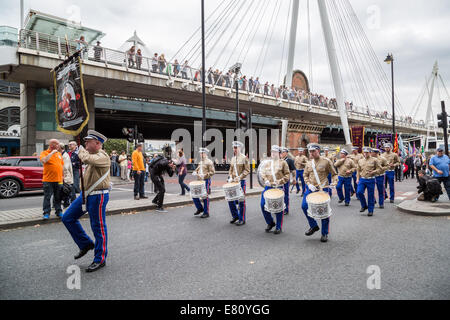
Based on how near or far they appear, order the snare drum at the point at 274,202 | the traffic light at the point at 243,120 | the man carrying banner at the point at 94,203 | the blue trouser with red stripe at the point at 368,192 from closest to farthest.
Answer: the man carrying banner at the point at 94,203 → the snare drum at the point at 274,202 → the blue trouser with red stripe at the point at 368,192 → the traffic light at the point at 243,120

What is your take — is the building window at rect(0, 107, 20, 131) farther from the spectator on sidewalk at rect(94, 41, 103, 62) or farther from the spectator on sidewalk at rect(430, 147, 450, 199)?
the spectator on sidewalk at rect(430, 147, 450, 199)

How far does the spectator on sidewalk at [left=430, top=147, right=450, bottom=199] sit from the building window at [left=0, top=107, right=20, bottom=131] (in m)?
41.3

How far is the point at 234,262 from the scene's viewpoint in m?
4.24

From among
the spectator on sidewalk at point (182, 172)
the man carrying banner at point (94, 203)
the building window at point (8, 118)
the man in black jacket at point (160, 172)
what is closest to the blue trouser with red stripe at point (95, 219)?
the man carrying banner at point (94, 203)

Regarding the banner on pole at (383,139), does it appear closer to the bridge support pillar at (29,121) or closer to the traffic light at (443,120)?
the traffic light at (443,120)

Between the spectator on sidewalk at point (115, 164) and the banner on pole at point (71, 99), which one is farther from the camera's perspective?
the spectator on sidewalk at point (115, 164)

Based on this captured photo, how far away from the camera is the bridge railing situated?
15.8 m

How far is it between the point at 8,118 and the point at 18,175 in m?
28.6

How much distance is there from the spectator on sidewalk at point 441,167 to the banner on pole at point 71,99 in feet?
32.8

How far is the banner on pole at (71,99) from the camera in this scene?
17.8ft

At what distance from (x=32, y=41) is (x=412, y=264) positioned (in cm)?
1946

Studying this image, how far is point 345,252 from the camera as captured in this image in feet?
15.4

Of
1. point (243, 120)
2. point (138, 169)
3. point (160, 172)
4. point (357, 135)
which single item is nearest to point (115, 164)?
point (138, 169)
